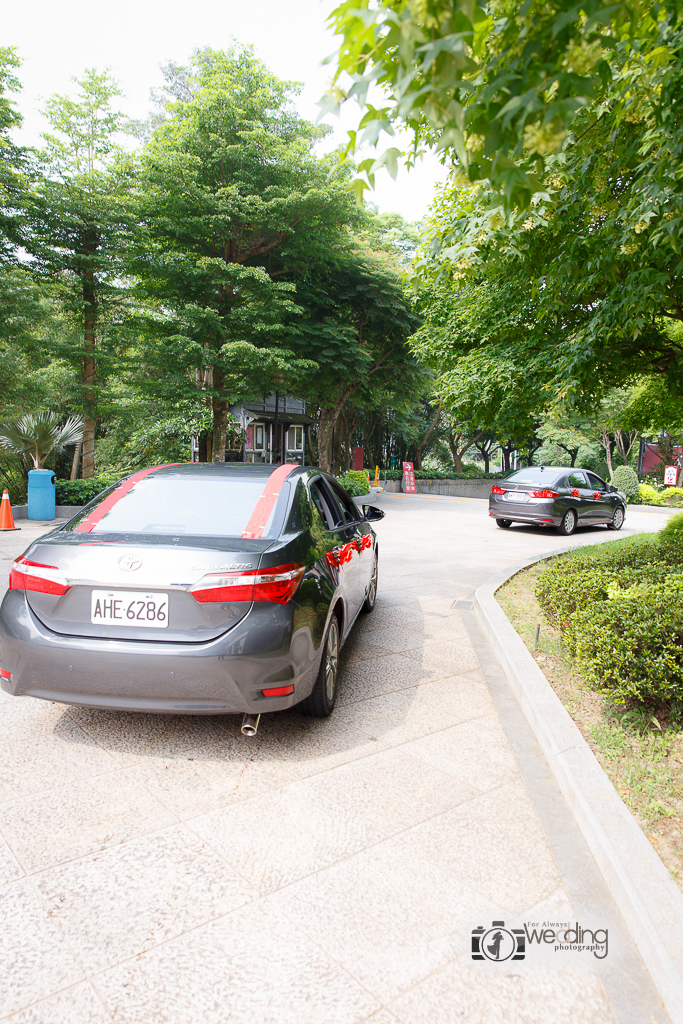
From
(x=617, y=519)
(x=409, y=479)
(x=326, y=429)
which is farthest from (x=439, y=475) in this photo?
(x=617, y=519)

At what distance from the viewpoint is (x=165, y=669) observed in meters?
3.23

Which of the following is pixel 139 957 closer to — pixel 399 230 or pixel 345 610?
pixel 345 610

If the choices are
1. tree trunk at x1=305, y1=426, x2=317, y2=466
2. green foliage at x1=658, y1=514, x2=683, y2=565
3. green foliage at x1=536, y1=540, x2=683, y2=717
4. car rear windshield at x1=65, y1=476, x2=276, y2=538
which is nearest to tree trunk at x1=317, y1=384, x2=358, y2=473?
tree trunk at x1=305, y1=426, x2=317, y2=466

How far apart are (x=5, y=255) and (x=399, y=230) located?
65.5 ft

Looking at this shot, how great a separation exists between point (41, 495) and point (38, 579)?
1196cm

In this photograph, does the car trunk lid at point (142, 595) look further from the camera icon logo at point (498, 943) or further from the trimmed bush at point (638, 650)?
the trimmed bush at point (638, 650)

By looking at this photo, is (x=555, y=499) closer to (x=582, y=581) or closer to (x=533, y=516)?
(x=533, y=516)

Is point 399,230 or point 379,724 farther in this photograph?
point 399,230

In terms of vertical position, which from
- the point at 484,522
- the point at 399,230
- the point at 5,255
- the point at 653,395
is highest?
the point at 399,230

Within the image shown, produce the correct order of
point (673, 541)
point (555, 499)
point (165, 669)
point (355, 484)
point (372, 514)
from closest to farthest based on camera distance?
1. point (165, 669)
2. point (372, 514)
3. point (673, 541)
4. point (555, 499)
5. point (355, 484)

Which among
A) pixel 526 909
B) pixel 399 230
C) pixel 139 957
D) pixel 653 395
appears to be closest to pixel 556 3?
pixel 526 909

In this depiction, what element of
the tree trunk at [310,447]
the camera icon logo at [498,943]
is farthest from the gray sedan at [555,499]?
the tree trunk at [310,447]

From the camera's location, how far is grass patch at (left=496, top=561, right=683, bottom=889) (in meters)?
2.81

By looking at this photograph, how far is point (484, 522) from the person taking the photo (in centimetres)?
1891
